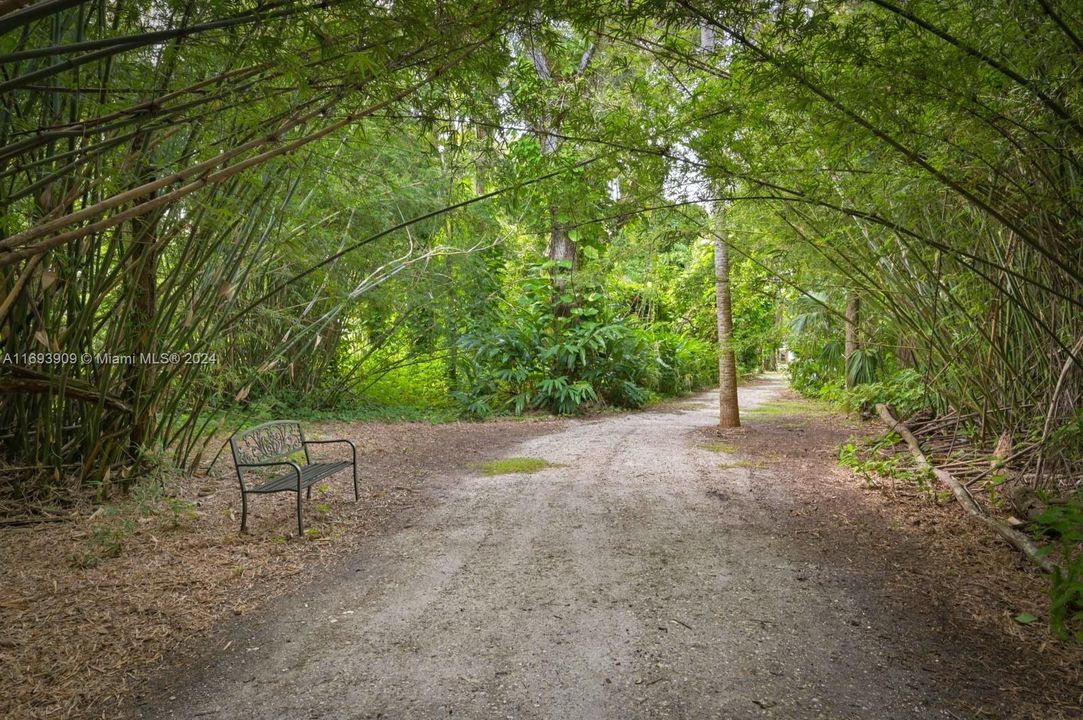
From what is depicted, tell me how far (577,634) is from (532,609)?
27cm

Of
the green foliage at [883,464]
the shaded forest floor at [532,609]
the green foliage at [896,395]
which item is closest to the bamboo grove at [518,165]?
the green foliage at [896,395]

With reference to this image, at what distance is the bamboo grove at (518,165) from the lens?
2.16m

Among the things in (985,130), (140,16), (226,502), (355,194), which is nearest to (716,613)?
(985,130)

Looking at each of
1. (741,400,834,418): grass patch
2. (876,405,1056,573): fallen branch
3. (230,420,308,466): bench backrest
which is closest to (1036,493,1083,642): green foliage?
(876,405,1056,573): fallen branch

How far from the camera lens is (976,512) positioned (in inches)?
128

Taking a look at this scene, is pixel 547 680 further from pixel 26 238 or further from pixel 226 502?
pixel 226 502

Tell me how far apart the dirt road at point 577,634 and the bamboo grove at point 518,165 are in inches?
58.3

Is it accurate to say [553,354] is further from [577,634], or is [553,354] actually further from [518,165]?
[577,634]

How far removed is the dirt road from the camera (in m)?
1.78

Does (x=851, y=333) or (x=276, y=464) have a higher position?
(x=851, y=333)

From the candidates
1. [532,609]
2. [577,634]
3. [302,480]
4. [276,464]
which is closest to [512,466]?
[302,480]

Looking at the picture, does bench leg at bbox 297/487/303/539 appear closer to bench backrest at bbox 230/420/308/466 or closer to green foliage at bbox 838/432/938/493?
bench backrest at bbox 230/420/308/466

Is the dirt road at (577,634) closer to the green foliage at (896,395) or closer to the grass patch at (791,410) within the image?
the green foliage at (896,395)

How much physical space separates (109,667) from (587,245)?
26.3 feet
